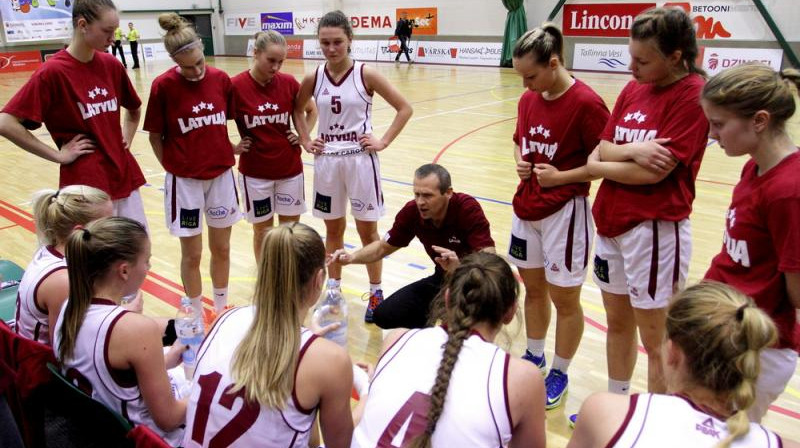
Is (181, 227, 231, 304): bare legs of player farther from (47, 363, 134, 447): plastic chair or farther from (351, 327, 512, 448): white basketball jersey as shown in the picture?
(351, 327, 512, 448): white basketball jersey

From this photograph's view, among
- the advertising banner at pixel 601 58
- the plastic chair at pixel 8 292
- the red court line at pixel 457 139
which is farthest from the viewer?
the advertising banner at pixel 601 58

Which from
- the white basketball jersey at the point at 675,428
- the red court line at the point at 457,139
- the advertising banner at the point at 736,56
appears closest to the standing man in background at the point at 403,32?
the advertising banner at the point at 736,56

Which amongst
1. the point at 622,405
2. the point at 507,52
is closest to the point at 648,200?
the point at 622,405

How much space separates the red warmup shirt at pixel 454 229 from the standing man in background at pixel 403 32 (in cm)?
1809

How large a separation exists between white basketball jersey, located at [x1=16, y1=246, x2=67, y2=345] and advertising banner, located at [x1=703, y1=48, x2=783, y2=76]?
14.6 meters

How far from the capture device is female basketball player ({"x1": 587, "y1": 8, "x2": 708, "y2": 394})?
7.73ft

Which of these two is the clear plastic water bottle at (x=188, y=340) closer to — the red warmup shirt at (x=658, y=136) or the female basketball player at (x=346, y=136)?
the female basketball player at (x=346, y=136)

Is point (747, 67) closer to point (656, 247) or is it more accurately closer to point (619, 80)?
point (656, 247)

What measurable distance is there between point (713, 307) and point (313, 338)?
1.04 meters

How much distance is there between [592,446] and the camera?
142 cm

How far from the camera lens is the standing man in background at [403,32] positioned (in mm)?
20203

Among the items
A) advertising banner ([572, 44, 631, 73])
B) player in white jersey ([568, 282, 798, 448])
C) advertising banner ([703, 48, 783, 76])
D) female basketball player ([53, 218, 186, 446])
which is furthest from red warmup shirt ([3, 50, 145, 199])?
advertising banner ([572, 44, 631, 73])

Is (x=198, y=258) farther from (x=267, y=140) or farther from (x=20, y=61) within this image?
(x=20, y=61)

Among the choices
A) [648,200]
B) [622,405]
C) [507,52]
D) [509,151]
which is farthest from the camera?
[507,52]
